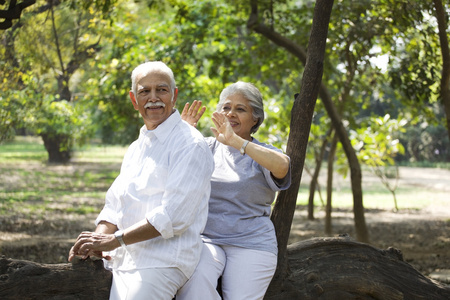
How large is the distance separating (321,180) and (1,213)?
48.9ft

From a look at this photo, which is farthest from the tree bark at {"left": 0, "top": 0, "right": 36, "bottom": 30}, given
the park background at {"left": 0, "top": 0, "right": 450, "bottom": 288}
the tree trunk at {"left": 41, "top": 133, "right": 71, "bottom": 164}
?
the tree trunk at {"left": 41, "top": 133, "right": 71, "bottom": 164}

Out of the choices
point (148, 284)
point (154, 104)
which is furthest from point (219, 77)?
point (148, 284)

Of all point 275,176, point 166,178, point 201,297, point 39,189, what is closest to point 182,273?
point 201,297

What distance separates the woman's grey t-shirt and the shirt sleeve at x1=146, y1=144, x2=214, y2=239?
1.28 feet

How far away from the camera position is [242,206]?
10.5 ft

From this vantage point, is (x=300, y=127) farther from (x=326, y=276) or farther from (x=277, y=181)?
(x=326, y=276)

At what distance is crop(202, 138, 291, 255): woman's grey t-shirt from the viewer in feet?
10.5

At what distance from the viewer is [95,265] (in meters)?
3.20

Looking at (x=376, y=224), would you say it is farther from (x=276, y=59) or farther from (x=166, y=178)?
(x=166, y=178)

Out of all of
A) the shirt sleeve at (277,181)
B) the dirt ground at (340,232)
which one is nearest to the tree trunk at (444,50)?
the dirt ground at (340,232)

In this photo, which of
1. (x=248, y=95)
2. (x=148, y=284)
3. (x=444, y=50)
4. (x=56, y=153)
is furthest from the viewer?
(x=56, y=153)

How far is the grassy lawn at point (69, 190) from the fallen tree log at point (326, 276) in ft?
29.1

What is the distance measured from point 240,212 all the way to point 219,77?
26.9 ft

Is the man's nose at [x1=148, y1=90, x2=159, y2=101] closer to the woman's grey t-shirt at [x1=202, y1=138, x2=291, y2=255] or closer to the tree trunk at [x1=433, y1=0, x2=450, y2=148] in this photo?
A: the woman's grey t-shirt at [x1=202, y1=138, x2=291, y2=255]
